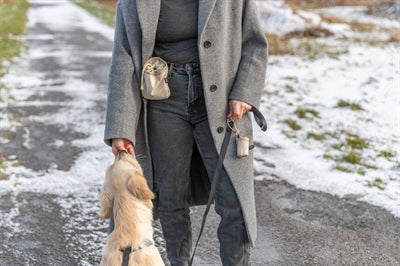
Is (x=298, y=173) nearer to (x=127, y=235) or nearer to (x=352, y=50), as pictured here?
(x=127, y=235)

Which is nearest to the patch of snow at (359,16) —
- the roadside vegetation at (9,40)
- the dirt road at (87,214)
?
the roadside vegetation at (9,40)

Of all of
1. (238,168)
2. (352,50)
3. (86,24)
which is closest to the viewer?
(238,168)

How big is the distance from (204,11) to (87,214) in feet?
8.38

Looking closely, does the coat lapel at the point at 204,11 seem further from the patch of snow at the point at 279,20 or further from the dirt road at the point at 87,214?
the patch of snow at the point at 279,20

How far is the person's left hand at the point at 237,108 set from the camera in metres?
2.98

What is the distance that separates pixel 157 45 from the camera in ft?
9.90

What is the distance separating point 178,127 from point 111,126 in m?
0.37

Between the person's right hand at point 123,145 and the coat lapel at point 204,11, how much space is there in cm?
72

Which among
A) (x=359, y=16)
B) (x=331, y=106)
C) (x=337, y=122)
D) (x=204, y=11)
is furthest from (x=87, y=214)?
(x=359, y=16)

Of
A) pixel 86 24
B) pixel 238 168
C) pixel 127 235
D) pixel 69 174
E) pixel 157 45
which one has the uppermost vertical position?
pixel 157 45

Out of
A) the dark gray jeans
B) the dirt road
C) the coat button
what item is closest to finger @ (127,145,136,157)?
the dark gray jeans

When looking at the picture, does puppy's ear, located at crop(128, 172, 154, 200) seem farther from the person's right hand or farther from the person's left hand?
the person's left hand

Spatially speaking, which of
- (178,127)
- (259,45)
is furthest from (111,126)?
(259,45)

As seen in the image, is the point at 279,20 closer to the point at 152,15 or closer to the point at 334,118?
the point at 334,118
